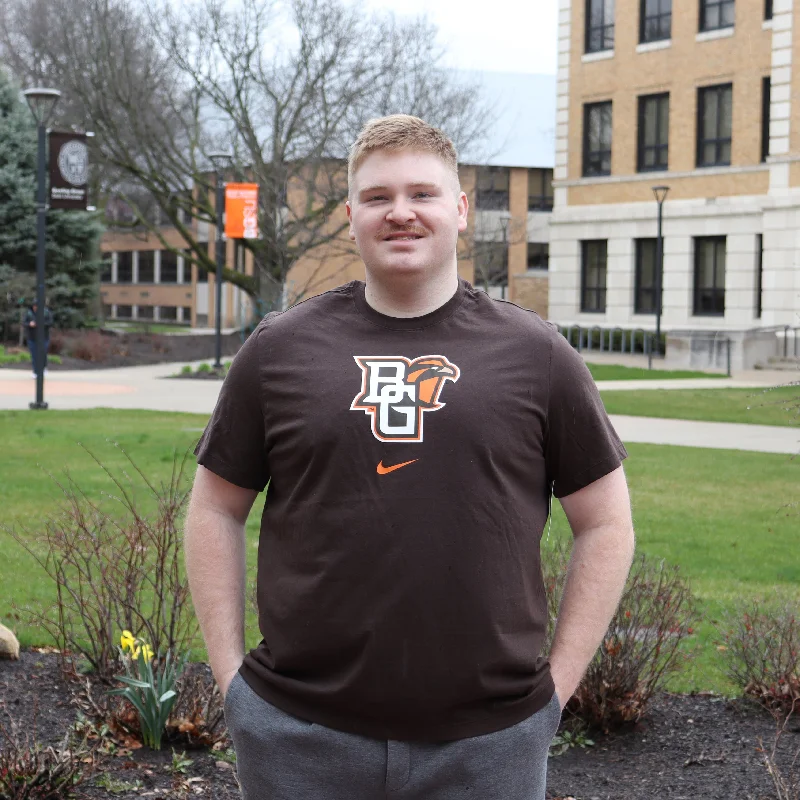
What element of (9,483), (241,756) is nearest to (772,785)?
(241,756)

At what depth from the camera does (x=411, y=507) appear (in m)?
2.31

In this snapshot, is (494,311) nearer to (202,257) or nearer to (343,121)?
(343,121)

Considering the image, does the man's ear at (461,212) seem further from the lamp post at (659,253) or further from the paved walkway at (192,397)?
the lamp post at (659,253)

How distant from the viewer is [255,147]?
3441cm

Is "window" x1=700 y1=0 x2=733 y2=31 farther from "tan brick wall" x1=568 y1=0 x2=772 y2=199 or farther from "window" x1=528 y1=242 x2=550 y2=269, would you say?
"window" x1=528 y1=242 x2=550 y2=269

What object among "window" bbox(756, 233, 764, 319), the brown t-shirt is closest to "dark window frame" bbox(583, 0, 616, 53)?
"window" bbox(756, 233, 764, 319)

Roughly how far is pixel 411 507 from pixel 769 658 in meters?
3.62

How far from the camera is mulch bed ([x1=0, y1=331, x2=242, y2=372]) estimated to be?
31.4m

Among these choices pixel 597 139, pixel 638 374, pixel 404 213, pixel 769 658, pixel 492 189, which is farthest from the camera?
pixel 492 189

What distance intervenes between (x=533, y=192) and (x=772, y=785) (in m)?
59.7

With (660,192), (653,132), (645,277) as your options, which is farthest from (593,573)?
(653,132)

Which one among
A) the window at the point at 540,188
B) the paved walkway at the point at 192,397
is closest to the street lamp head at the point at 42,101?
the paved walkway at the point at 192,397

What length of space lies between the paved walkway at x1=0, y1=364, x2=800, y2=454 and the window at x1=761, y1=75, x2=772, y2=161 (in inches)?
313

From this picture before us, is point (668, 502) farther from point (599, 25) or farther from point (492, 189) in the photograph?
point (492, 189)
